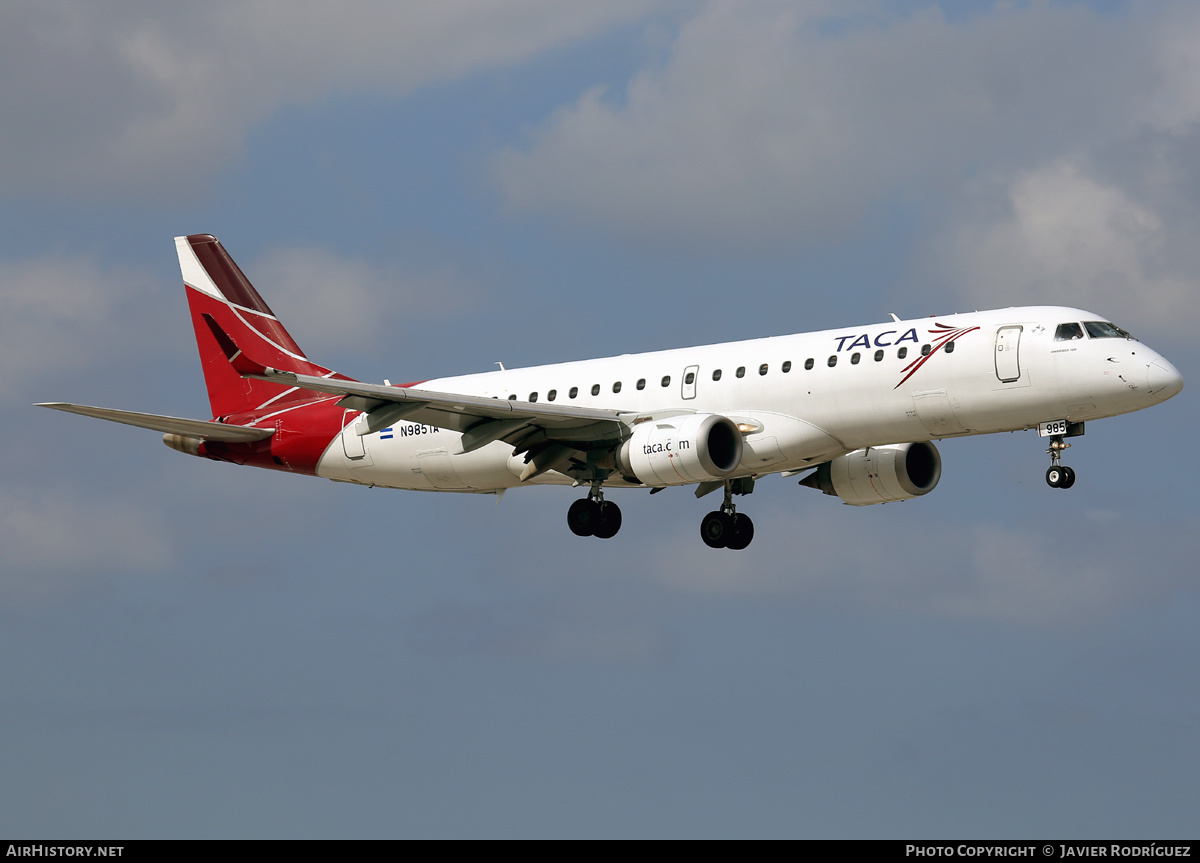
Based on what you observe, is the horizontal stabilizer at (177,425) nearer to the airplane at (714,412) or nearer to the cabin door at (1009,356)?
the airplane at (714,412)

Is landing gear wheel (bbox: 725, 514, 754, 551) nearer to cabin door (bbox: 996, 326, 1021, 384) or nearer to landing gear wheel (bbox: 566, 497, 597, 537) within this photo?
landing gear wheel (bbox: 566, 497, 597, 537)

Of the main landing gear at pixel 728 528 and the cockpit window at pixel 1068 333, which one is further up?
the cockpit window at pixel 1068 333

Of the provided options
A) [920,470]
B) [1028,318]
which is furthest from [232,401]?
[1028,318]

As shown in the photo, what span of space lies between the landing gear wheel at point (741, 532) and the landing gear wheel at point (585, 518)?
400cm

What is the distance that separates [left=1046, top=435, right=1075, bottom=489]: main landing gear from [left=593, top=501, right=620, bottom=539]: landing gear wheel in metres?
11.5

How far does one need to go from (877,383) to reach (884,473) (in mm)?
5757

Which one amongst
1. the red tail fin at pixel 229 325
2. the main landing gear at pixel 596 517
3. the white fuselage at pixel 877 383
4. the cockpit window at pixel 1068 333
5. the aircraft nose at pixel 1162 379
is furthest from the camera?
the red tail fin at pixel 229 325

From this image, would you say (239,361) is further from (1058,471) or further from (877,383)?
(1058,471)

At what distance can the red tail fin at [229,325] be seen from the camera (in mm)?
48438

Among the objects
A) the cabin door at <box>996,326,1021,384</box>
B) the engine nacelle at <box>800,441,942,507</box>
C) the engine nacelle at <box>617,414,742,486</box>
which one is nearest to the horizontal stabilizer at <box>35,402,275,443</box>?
the engine nacelle at <box>617,414,742,486</box>

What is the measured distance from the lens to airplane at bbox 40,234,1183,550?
3650 cm

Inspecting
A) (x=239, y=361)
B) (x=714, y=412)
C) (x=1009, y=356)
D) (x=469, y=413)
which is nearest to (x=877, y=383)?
(x=1009, y=356)

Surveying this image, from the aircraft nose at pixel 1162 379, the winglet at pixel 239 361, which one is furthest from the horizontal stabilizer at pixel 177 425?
the aircraft nose at pixel 1162 379

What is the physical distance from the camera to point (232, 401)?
159 ft
